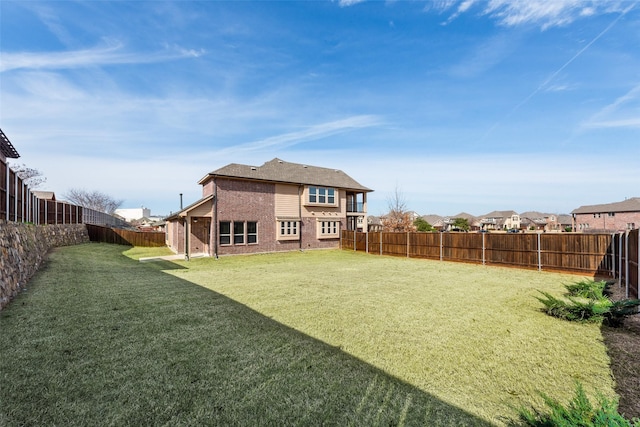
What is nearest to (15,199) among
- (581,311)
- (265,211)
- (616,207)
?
(265,211)

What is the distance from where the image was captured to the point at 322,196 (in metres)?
→ 21.3

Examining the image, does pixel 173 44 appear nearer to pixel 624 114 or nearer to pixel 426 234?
pixel 426 234

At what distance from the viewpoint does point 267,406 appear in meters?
2.70

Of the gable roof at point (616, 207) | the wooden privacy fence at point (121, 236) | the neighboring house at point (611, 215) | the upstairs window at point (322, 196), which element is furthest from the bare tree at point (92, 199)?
the gable roof at point (616, 207)

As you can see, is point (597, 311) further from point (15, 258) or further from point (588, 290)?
point (15, 258)

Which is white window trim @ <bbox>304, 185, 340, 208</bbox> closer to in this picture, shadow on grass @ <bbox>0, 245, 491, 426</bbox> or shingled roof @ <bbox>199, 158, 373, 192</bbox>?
shingled roof @ <bbox>199, 158, 373, 192</bbox>

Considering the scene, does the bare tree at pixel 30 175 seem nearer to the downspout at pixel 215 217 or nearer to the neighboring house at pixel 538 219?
the downspout at pixel 215 217

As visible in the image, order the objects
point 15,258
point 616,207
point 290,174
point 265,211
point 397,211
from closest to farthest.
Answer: point 15,258, point 265,211, point 290,174, point 397,211, point 616,207

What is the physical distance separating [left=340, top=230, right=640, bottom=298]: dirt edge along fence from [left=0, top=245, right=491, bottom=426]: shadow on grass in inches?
301

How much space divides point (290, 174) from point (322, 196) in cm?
298

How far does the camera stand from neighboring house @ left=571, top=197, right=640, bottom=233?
45.5m

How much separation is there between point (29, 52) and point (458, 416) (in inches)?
564

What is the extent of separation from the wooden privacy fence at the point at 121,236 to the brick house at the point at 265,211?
1987 millimetres

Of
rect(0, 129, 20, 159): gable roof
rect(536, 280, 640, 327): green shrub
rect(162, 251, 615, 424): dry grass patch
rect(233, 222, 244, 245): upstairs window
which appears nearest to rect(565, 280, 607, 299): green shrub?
rect(162, 251, 615, 424): dry grass patch
